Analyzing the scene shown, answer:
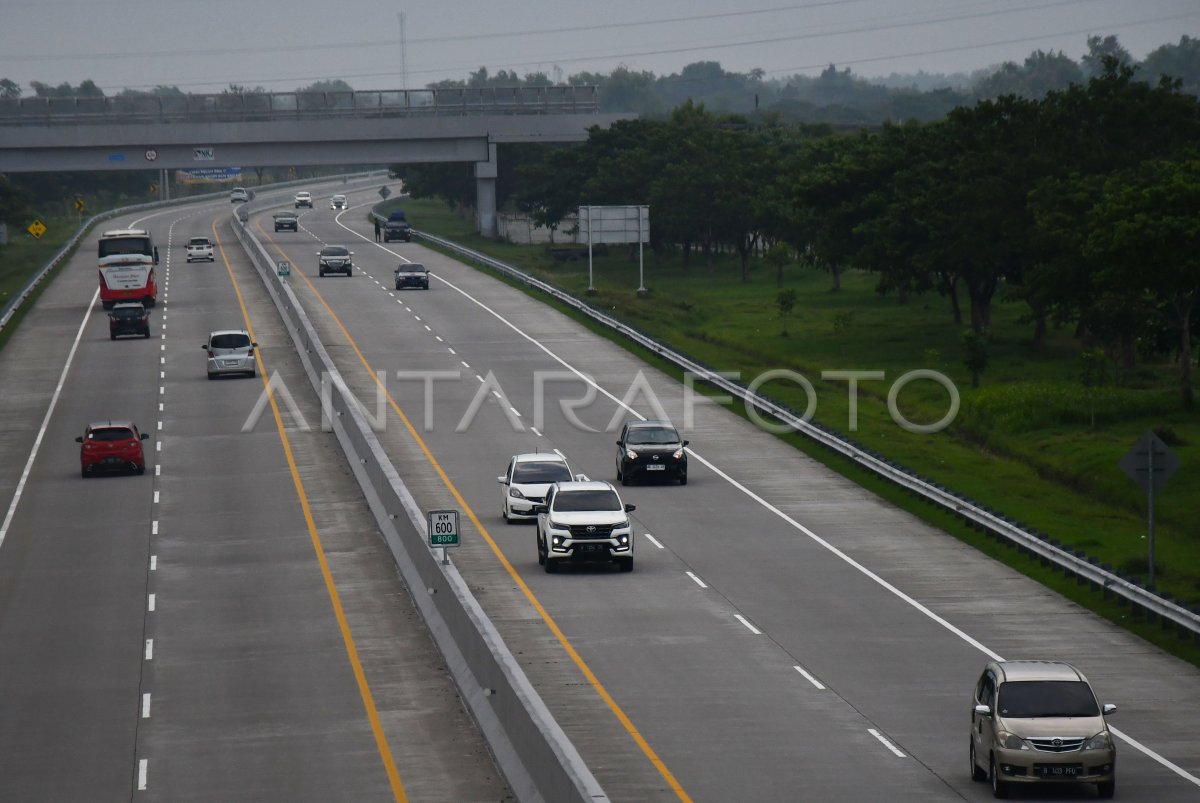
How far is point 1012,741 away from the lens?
2019 centimetres

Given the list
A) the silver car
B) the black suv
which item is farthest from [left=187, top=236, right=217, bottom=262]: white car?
the black suv

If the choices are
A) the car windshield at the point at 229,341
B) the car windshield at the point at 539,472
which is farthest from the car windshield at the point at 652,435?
the car windshield at the point at 229,341

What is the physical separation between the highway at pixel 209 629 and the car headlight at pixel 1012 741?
6.13 m

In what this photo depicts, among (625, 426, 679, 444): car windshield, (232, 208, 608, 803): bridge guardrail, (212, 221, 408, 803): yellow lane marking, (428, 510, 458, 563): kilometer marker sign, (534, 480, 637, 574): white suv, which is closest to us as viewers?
(232, 208, 608, 803): bridge guardrail

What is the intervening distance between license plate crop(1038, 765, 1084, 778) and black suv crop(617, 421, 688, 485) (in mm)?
25636

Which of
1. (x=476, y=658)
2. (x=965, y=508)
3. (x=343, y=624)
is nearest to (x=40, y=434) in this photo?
(x=343, y=624)

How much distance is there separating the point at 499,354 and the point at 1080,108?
27051 mm

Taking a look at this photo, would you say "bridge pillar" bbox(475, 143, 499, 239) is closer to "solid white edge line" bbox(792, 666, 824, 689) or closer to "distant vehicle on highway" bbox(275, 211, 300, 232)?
"distant vehicle on highway" bbox(275, 211, 300, 232)

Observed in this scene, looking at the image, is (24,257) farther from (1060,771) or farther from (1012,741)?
(1060,771)

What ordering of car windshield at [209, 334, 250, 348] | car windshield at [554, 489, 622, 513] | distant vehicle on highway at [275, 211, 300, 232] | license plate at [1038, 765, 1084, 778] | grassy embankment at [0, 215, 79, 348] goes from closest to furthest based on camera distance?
license plate at [1038, 765, 1084, 778] → car windshield at [554, 489, 622, 513] → car windshield at [209, 334, 250, 348] → grassy embankment at [0, 215, 79, 348] → distant vehicle on highway at [275, 211, 300, 232]

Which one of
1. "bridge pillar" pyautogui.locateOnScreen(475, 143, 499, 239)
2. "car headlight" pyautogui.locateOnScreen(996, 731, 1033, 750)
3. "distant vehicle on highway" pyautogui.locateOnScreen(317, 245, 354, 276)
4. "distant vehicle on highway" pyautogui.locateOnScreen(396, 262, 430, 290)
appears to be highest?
"bridge pillar" pyautogui.locateOnScreen(475, 143, 499, 239)

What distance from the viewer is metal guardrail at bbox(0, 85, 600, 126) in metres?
125

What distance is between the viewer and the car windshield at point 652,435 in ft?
150

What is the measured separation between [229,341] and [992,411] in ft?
89.7
